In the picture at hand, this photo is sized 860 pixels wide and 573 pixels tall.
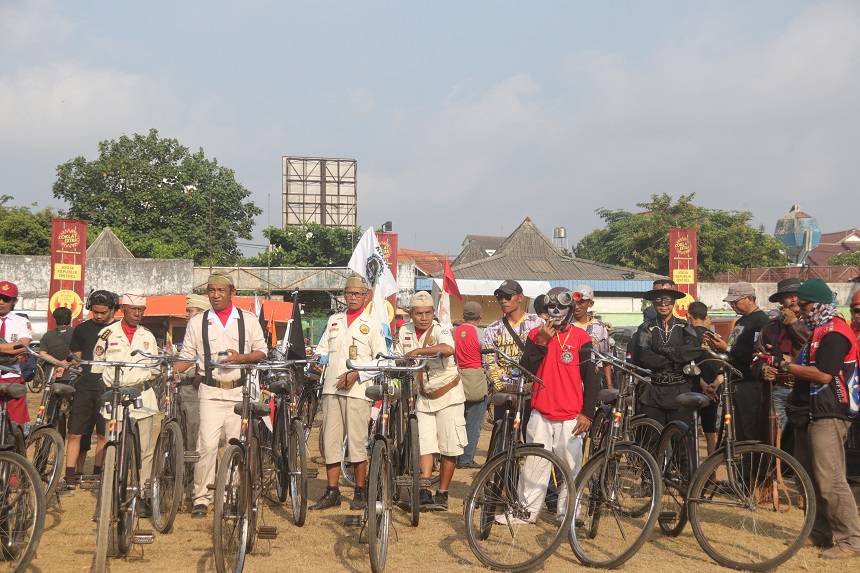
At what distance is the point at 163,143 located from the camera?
51750 mm

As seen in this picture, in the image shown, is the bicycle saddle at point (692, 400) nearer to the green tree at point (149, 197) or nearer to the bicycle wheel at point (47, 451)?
the bicycle wheel at point (47, 451)

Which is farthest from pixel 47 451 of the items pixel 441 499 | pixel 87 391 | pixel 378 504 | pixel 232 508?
pixel 441 499

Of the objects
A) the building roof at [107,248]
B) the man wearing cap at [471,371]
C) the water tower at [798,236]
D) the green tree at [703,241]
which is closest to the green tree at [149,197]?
the building roof at [107,248]

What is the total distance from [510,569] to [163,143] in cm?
4993

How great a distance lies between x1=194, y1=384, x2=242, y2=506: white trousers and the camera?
275 inches

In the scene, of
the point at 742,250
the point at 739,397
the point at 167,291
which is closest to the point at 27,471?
the point at 739,397

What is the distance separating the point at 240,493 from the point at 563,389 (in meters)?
2.33

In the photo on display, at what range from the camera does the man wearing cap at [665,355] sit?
728cm

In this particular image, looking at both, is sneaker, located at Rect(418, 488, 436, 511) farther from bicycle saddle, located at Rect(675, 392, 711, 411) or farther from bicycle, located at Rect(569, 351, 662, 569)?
bicycle saddle, located at Rect(675, 392, 711, 411)

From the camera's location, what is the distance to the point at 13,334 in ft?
24.2

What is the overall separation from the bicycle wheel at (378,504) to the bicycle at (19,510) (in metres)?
1.92

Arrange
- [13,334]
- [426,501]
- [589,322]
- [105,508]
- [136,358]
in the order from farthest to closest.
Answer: [589,322]
[426,501]
[136,358]
[13,334]
[105,508]

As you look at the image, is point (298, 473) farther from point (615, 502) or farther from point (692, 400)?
point (692, 400)

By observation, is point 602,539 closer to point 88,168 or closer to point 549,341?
point 549,341
